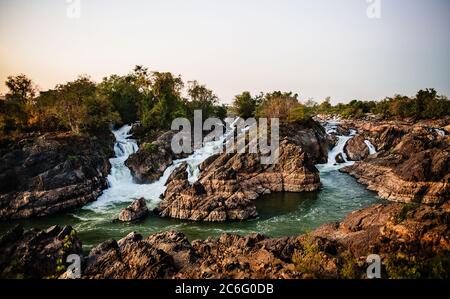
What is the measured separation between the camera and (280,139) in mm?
36250

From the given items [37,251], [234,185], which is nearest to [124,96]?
[234,185]

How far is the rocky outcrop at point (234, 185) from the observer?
2470cm

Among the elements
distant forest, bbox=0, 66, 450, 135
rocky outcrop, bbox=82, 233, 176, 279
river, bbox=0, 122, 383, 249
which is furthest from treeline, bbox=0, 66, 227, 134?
rocky outcrop, bbox=82, 233, 176, 279

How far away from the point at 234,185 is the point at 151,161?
41.0 ft

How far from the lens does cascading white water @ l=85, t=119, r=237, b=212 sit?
30.1 m

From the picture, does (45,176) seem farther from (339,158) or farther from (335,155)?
(335,155)

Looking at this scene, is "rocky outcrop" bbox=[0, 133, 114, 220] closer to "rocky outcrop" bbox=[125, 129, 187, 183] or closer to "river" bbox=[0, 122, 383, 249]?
"river" bbox=[0, 122, 383, 249]

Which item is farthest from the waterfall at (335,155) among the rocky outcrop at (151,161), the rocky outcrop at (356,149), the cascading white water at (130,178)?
the rocky outcrop at (151,161)

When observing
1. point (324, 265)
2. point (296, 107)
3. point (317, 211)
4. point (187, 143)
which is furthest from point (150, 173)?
point (324, 265)

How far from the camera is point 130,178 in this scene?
35438 mm

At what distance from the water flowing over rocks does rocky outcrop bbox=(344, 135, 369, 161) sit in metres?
3.63

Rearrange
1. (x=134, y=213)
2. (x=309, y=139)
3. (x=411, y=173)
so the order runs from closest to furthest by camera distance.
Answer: (x=134, y=213) → (x=411, y=173) → (x=309, y=139)

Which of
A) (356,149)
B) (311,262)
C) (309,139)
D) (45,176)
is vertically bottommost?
(311,262)

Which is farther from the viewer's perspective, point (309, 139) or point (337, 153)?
point (337, 153)
